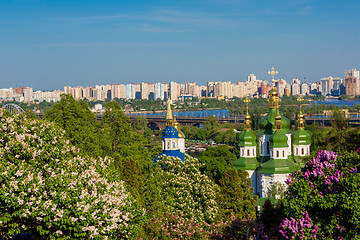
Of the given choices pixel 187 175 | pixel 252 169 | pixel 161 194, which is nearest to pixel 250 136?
pixel 252 169

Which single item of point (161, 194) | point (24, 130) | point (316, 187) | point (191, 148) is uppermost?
point (24, 130)

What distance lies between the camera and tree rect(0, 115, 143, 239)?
791 centimetres

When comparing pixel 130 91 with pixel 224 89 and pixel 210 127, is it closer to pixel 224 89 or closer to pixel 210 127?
pixel 224 89

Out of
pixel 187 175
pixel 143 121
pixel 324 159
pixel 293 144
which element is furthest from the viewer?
pixel 143 121

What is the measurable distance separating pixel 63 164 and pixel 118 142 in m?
11.8

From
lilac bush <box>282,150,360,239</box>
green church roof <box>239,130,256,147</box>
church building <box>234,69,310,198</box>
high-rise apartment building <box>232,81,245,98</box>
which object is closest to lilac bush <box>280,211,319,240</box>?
lilac bush <box>282,150,360,239</box>

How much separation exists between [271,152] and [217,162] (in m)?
5.94

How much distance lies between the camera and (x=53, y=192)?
8008 mm

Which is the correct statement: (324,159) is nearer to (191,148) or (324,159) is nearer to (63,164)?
(63,164)

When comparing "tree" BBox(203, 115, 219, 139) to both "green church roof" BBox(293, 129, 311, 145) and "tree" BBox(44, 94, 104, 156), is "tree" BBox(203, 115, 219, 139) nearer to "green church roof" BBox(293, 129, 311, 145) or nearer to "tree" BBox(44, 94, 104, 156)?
A: "green church roof" BBox(293, 129, 311, 145)

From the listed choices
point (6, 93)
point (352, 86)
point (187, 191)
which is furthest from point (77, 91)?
point (187, 191)

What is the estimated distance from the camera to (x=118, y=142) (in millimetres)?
20688

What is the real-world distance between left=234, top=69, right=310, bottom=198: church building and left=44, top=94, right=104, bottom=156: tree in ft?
22.3

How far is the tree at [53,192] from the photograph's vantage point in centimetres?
791
